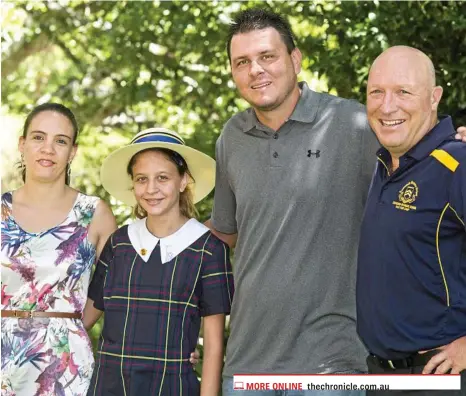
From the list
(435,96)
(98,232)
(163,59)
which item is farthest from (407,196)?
(163,59)

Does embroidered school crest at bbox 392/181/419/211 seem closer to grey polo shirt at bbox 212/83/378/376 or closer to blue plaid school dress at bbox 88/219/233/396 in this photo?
grey polo shirt at bbox 212/83/378/376

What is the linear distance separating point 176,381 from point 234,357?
24 cm

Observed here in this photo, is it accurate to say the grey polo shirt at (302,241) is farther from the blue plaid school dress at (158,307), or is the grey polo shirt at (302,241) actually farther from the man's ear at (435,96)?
the man's ear at (435,96)

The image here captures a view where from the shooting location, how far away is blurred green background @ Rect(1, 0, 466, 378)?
18.8ft

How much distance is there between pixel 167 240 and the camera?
3.75m

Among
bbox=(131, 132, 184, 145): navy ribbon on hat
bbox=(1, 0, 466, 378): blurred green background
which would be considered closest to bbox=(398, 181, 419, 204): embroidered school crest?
bbox=(131, 132, 184, 145): navy ribbon on hat

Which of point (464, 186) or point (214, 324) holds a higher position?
point (464, 186)

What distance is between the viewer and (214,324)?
3.71 meters

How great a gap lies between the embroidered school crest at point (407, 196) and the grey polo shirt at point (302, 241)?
444mm

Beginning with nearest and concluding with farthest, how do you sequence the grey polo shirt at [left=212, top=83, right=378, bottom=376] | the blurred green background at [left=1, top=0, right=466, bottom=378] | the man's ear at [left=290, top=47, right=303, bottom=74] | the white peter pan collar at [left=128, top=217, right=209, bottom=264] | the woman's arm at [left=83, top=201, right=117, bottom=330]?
the grey polo shirt at [left=212, top=83, right=378, bottom=376], the white peter pan collar at [left=128, top=217, right=209, bottom=264], the man's ear at [left=290, top=47, right=303, bottom=74], the woman's arm at [left=83, top=201, right=117, bottom=330], the blurred green background at [left=1, top=0, right=466, bottom=378]

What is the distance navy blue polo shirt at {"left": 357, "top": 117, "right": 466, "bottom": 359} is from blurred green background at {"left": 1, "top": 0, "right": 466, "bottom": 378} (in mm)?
2251

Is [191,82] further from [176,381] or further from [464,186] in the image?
[464,186]

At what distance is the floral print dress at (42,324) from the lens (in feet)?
12.3

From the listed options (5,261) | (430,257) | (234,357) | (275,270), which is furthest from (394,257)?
(5,261)
